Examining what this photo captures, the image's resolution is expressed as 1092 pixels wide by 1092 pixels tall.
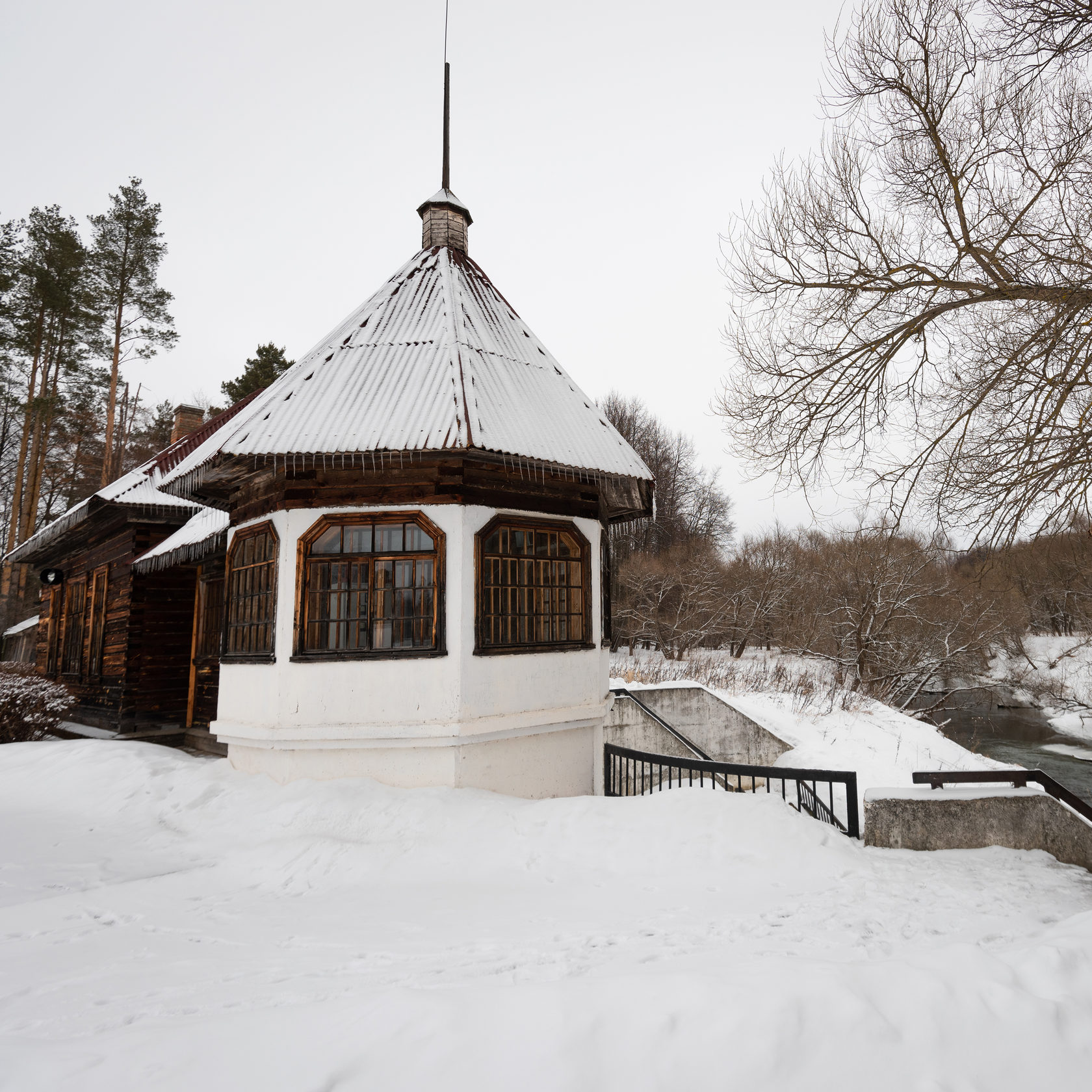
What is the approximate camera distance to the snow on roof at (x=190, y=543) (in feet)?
31.7

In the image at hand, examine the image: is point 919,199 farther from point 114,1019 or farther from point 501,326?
point 114,1019

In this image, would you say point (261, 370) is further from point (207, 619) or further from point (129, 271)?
point (207, 619)

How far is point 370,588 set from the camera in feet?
23.1

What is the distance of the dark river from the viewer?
17.0m

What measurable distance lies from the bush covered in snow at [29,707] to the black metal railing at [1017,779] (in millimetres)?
12485

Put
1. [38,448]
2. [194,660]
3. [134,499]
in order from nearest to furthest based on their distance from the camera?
[134,499] → [194,660] → [38,448]

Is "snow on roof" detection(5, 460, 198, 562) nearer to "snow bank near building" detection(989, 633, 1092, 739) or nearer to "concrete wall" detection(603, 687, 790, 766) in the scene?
"concrete wall" detection(603, 687, 790, 766)

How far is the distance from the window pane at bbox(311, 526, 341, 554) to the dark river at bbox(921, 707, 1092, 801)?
641 inches

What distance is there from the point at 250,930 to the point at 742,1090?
324 centimetres

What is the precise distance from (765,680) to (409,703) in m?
14.4

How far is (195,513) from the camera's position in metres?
11.9

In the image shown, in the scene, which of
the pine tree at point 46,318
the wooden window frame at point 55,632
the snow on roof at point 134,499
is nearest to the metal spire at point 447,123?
the snow on roof at point 134,499

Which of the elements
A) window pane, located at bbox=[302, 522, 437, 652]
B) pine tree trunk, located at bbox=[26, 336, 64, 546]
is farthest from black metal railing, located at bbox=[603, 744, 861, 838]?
pine tree trunk, located at bbox=[26, 336, 64, 546]

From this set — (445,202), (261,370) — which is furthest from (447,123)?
(261,370)
